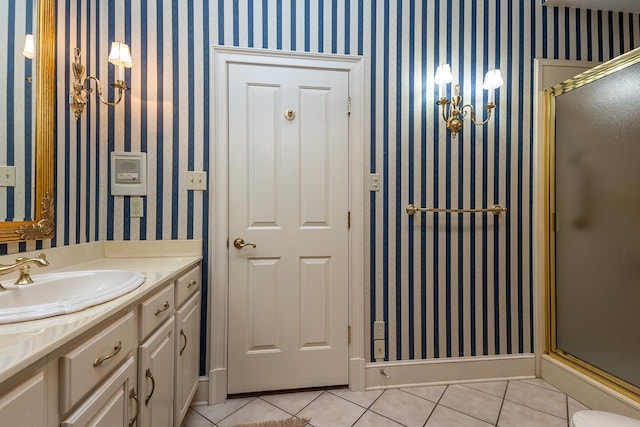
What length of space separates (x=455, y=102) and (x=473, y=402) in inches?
70.6

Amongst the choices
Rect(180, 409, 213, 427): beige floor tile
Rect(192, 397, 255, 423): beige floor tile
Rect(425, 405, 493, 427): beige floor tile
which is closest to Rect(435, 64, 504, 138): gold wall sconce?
Rect(425, 405, 493, 427): beige floor tile

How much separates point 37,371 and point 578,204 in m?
2.51

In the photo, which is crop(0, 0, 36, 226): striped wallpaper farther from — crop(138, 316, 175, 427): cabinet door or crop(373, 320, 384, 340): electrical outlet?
crop(373, 320, 384, 340): electrical outlet

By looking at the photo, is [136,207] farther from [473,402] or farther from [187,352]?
[473,402]

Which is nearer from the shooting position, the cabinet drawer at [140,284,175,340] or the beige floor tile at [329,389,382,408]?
the cabinet drawer at [140,284,175,340]

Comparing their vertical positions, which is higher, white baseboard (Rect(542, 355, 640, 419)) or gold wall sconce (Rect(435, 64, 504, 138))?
gold wall sconce (Rect(435, 64, 504, 138))

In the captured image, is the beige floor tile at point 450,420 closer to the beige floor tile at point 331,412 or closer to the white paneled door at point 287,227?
the beige floor tile at point 331,412

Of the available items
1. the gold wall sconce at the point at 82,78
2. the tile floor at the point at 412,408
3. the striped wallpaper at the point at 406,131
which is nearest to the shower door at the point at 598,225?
the striped wallpaper at the point at 406,131

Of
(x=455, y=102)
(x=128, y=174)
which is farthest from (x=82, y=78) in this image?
(x=455, y=102)

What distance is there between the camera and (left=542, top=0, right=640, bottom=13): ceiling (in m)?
2.05

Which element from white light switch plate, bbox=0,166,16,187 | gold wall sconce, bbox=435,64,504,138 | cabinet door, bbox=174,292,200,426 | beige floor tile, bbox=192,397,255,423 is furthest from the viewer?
gold wall sconce, bbox=435,64,504,138

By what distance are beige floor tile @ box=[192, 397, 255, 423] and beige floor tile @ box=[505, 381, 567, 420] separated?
1.57 m

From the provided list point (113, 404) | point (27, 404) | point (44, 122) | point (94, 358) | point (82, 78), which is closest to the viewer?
point (27, 404)

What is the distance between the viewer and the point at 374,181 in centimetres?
195
